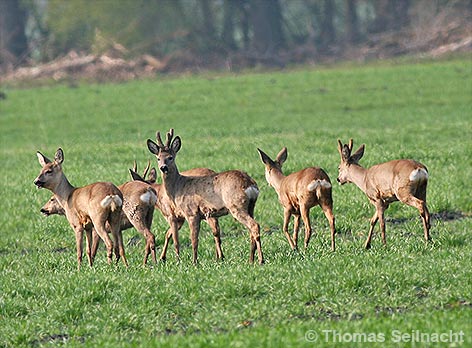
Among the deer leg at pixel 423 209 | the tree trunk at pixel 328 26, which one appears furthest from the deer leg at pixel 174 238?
the tree trunk at pixel 328 26

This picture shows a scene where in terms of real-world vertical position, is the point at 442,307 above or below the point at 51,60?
below

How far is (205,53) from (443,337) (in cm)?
4490

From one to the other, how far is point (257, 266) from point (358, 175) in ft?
10.4

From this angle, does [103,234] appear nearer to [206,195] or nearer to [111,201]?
[111,201]

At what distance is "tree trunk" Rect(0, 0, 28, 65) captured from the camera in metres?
54.3

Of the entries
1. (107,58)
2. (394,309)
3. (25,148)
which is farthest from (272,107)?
(394,309)

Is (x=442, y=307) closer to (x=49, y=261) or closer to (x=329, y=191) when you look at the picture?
(x=329, y=191)

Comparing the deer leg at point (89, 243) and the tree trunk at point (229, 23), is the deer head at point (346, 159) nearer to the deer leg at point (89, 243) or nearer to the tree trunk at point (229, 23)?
the deer leg at point (89, 243)

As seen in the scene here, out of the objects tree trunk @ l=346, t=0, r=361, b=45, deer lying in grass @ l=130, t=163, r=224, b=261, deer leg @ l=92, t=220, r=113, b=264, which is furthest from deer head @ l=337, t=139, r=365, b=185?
tree trunk @ l=346, t=0, r=361, b=45

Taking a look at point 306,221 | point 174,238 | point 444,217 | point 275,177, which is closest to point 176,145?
point 174,238

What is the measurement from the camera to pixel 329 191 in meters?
12.1

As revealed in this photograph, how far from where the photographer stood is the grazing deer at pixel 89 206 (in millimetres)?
11859

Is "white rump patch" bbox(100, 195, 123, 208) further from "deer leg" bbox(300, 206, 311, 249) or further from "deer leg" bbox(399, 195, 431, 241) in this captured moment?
"deer leg" bbox(399, 195, 431, 241)

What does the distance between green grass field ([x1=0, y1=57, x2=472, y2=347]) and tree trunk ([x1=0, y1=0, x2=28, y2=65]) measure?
2455 cm
